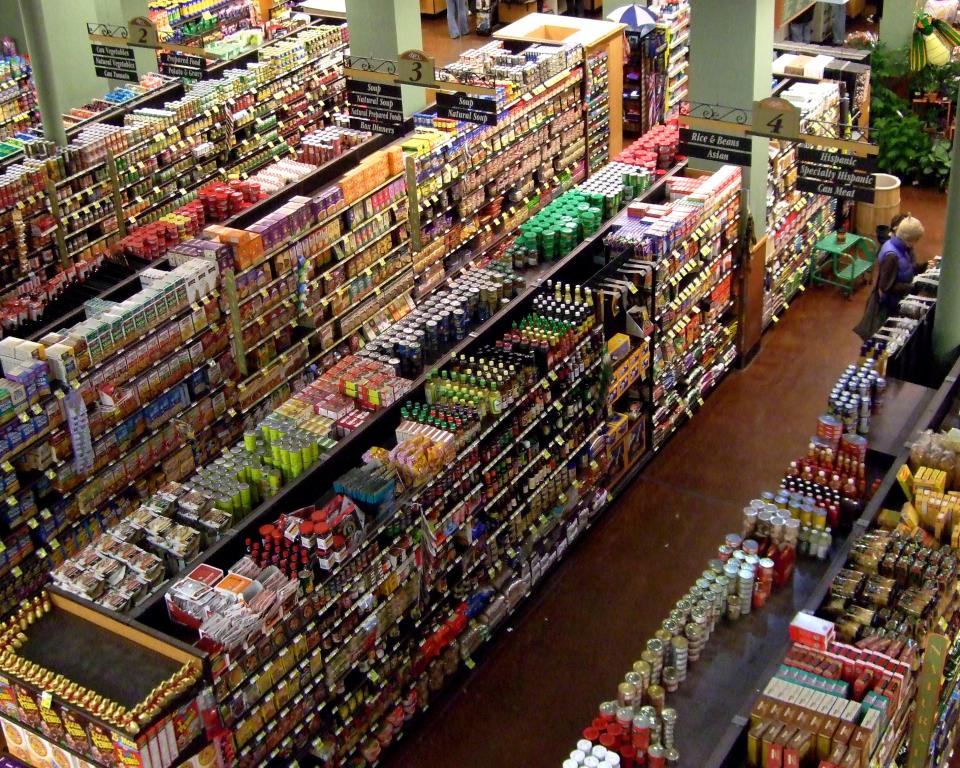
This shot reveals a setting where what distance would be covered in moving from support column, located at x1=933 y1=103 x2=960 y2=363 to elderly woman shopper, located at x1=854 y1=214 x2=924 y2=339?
1887 millimetres

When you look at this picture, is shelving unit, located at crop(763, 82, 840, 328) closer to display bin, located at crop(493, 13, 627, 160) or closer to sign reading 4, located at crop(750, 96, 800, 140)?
display bin, located at crop(493, 13, 627, 160)

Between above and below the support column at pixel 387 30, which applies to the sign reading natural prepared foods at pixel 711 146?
below

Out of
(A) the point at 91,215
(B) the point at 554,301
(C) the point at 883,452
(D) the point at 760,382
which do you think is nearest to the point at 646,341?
(B) the point at 554,301

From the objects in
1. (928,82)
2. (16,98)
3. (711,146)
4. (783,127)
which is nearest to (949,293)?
(783,127)

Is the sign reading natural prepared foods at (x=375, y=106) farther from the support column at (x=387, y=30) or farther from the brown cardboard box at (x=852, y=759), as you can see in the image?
the brown cardboard box at (x=852, y=759)

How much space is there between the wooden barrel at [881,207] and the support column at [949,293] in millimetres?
5230

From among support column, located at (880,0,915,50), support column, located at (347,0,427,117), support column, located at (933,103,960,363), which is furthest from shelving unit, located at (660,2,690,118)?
support column, located at (933,103,960,363)

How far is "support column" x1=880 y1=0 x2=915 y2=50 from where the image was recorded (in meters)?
17.4

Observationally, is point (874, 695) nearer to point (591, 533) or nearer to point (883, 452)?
point (883, 452)

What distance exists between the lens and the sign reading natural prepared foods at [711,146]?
11.1 meters

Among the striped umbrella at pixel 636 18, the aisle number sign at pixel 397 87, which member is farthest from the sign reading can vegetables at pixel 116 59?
the striped umbrella at pixel 636 18

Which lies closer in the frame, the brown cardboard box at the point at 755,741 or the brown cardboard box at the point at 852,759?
the brown cardboard box at the point at 852,759

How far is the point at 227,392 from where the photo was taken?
1139 cm

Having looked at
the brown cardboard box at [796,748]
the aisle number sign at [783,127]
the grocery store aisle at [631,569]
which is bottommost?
the grocery store aisle at [631,569]
